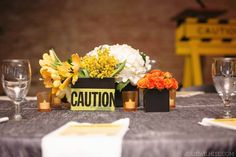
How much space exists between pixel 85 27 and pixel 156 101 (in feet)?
13.9

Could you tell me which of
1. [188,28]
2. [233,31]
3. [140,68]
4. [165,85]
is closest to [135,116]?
[165,85]

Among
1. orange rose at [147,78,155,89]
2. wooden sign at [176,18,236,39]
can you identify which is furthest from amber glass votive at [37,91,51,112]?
wooden sign at [176,18,236,39]

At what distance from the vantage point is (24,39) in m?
5.24

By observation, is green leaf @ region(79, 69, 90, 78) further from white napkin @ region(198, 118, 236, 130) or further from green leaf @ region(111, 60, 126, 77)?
white napkin @ region(198, 118, 236, 130)

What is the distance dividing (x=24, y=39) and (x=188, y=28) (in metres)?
2.41

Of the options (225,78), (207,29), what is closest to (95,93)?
(225,78)

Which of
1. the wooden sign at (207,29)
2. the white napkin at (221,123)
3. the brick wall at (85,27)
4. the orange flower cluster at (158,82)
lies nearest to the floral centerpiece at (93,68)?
the orange flower cluster at (158,82)

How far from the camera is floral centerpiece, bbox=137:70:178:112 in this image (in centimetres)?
115

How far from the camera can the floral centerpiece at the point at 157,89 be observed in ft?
3.78

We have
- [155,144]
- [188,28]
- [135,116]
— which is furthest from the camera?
[188,28]

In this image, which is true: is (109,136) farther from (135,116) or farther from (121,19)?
(121,19)

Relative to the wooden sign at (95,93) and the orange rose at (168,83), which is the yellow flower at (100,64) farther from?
the orange rose at (168,83)

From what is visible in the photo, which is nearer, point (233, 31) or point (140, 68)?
point (140, 68)

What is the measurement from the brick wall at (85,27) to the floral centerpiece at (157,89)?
4.08 metres
